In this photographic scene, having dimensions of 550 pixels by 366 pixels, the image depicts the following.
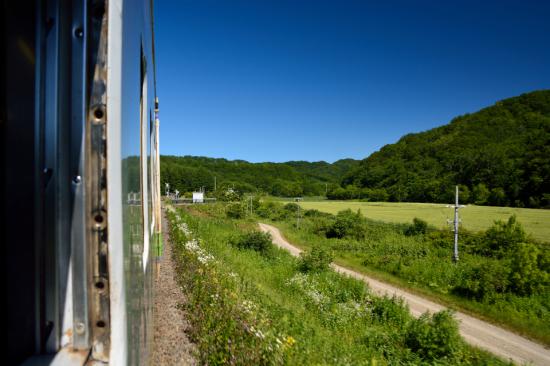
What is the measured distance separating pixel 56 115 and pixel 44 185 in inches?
7.7

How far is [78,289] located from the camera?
875mm

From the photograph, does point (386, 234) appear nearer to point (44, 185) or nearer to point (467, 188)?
point (44, 185)

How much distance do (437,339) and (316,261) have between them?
7063 millimetres

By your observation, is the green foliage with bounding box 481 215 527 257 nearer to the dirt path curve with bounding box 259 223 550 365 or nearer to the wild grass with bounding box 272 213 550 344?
the wild grass with bounding box 272 213 550 344

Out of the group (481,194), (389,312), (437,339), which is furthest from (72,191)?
(481,194)

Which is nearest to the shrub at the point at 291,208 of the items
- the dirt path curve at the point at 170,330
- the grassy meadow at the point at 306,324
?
the grassy meadow at the point at 306,324

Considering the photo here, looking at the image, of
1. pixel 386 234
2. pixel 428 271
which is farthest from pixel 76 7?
pixel 386 234

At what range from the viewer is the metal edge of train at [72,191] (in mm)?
800

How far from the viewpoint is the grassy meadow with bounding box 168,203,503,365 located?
14.3ft

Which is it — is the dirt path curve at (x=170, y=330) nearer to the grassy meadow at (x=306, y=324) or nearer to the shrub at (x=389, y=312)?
the grassy meadow at (x=306, y=324)

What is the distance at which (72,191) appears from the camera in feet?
2.87

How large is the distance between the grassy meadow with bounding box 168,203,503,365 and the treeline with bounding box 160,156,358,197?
178 ft

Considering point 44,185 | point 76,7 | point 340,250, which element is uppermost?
point 76,7

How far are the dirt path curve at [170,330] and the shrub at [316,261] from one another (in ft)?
21.7
